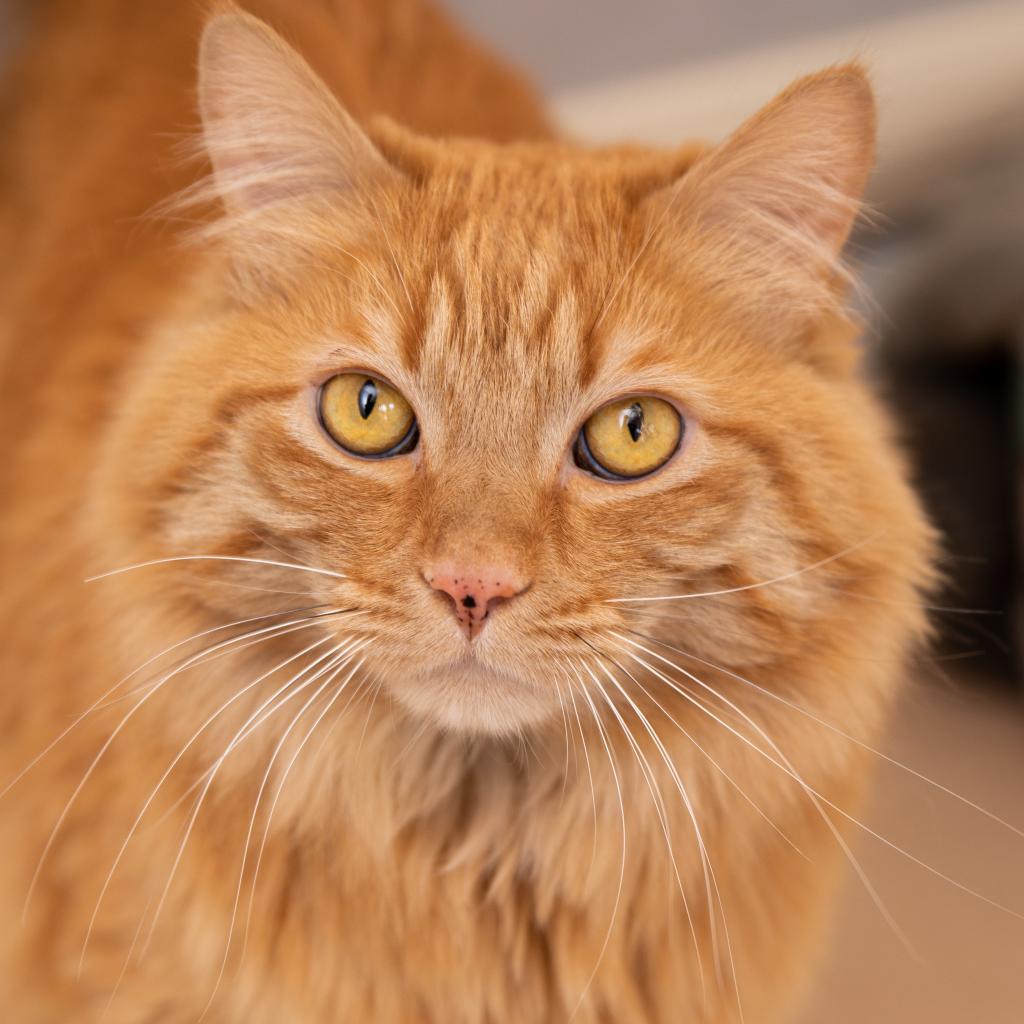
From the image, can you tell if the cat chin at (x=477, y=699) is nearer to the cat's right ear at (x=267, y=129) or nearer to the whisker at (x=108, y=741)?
the whisker at (x=108, y=741)

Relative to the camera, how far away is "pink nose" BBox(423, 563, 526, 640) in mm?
855

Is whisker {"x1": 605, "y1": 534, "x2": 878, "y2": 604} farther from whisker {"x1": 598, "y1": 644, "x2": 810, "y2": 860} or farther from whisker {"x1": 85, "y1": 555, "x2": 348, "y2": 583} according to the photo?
whisker {"x1": 85, "y1": 555, "x2": 348, "y2": 583}

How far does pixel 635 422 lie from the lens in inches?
38.5

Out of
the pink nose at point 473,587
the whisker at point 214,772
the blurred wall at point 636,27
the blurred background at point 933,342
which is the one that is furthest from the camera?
the blurred wall at point 636,27

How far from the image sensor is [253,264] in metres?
1.10

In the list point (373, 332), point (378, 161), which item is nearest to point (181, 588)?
point (373, 332)

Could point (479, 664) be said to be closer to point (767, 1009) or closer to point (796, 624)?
point (796, 624)

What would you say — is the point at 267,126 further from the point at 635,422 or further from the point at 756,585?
the point at 756,585

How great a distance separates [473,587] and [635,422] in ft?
0.75

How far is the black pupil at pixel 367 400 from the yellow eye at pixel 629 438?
0.60 ft

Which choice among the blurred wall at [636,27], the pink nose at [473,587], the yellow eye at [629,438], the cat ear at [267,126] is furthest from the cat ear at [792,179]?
the blurred wall at [636,27]

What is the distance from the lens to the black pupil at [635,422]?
98 centimetres

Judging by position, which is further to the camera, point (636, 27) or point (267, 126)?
point (636, 27)

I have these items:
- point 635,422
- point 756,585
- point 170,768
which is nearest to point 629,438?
point 635,422
